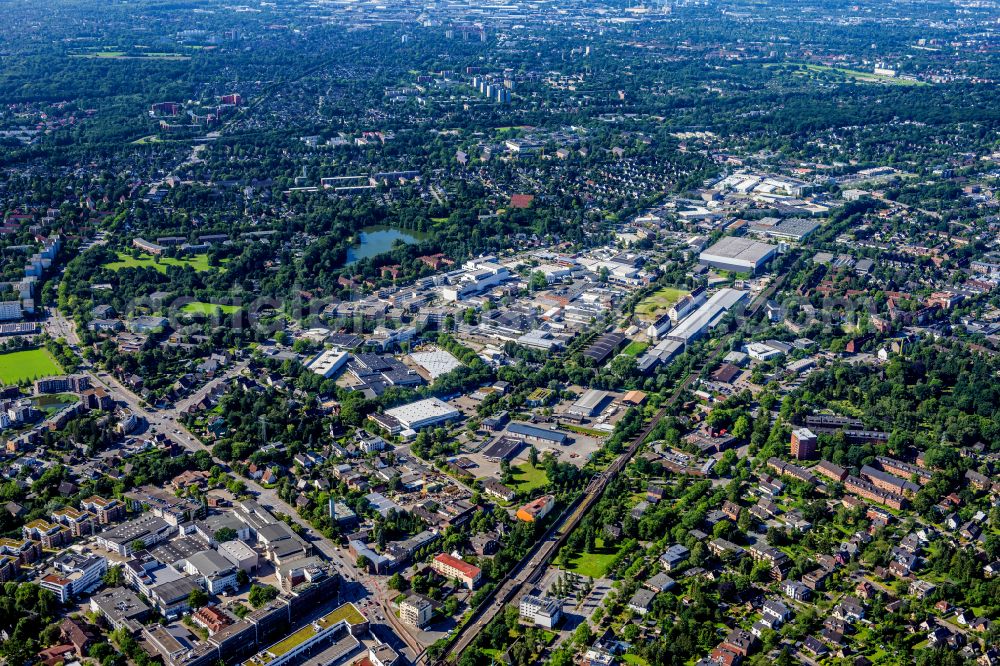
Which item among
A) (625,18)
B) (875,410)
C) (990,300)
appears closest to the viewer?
(875,410)

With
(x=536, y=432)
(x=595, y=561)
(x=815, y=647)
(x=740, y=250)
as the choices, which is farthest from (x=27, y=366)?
(x=740, y=250)

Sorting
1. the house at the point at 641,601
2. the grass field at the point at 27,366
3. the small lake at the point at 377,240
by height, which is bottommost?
the small lake at the point at 377,240

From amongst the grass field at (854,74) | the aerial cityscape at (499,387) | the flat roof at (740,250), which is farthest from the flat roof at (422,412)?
the grass field at (854,74)

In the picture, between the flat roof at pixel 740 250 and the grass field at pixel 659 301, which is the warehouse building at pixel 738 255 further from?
the grass field at pixel 659 301

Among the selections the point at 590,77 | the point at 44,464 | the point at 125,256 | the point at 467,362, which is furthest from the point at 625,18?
the point at 44,464

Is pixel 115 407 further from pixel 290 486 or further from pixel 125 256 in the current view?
pixel 125 256

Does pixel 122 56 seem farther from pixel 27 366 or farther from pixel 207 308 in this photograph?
pixel 27 366
